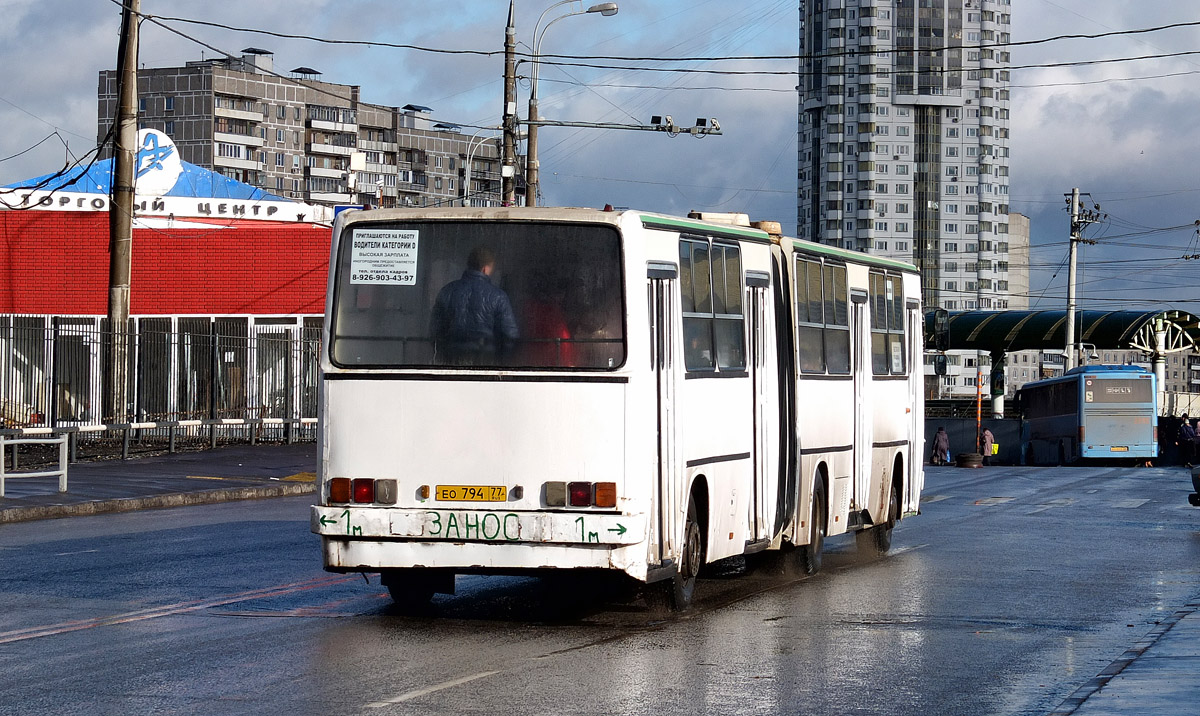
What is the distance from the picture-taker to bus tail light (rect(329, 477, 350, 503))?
10.9 metres

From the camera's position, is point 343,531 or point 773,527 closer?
point 343,531

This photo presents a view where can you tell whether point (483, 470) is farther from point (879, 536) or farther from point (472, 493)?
point (879, 536)

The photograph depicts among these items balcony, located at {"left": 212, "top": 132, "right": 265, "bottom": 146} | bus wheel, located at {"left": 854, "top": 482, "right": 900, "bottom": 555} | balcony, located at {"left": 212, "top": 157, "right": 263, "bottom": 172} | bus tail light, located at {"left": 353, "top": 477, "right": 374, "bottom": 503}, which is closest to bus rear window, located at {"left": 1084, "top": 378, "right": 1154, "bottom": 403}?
bus wheel, located at {"left": 854, "top": 482, "right": 900, "bottom": 555}

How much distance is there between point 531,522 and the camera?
10531 millimetres

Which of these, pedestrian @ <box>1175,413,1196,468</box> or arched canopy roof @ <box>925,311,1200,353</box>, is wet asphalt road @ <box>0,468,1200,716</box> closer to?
pedestrian @ <box>1175,413,1196,468</box>

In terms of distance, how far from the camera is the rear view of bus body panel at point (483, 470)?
10516 mm

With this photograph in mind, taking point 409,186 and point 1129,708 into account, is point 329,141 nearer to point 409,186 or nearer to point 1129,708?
point 409,186

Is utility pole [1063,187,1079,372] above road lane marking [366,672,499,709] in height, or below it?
above

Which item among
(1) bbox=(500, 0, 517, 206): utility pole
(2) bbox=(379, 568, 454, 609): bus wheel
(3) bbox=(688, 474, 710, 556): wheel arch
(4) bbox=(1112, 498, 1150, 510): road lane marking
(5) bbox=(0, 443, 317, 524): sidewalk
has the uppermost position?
(1) bbox=(500, 0, 517, 206): utility pole

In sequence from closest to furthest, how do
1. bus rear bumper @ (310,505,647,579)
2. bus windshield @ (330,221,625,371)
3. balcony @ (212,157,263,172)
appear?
1. bus rear bumper @ (310,505,647,579)
2. bus windshield @ (330,221,625,371)
3. balcony @ (212,157,263,172)

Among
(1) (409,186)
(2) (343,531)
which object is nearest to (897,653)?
(2) (343,531)

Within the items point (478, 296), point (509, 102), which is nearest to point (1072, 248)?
point (509, 102)

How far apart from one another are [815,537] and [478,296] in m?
5.11

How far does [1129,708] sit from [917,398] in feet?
34.7
